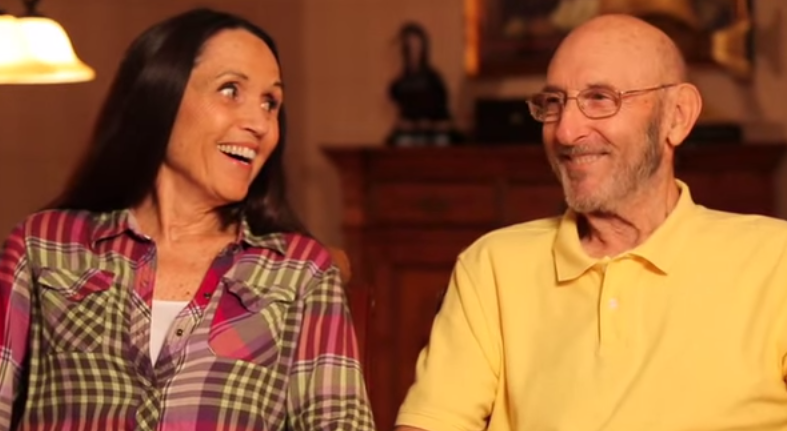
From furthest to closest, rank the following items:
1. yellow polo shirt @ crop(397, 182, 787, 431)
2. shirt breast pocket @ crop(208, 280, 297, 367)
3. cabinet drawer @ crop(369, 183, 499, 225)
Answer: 1. cabinet drawer @ crop(369, 183, 499, 225)
2. shirt breast pocket @ crop(208, 280, 297, 367)
3. yellow polo shirt @ crop(397, 182, 787, 431)

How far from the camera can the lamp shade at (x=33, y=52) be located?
2275 millimetres

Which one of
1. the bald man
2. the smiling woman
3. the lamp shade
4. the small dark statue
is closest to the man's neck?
the bald man

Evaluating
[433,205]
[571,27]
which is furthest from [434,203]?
[571,27]

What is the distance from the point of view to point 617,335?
2.00m

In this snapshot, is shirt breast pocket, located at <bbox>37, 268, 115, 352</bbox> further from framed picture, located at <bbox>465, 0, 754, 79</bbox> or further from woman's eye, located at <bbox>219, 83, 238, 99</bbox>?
framed picture, located at <bbox>465, 0, 754, 79</bbox>

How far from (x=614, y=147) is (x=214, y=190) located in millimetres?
627

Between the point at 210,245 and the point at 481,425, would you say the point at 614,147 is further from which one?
the point at 210,245

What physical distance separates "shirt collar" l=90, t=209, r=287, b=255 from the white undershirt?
130 millimetres

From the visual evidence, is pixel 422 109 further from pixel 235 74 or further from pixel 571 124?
pixel 571 124

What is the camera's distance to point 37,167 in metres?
3.88

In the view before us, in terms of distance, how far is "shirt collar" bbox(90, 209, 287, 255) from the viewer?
2.27 metres

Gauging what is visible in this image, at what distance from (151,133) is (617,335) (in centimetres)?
80

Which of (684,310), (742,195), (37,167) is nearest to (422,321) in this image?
(742,195)

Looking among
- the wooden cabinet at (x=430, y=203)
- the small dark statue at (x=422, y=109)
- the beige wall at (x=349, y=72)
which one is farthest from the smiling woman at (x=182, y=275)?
the small dark statue at (x=422, y=109)
